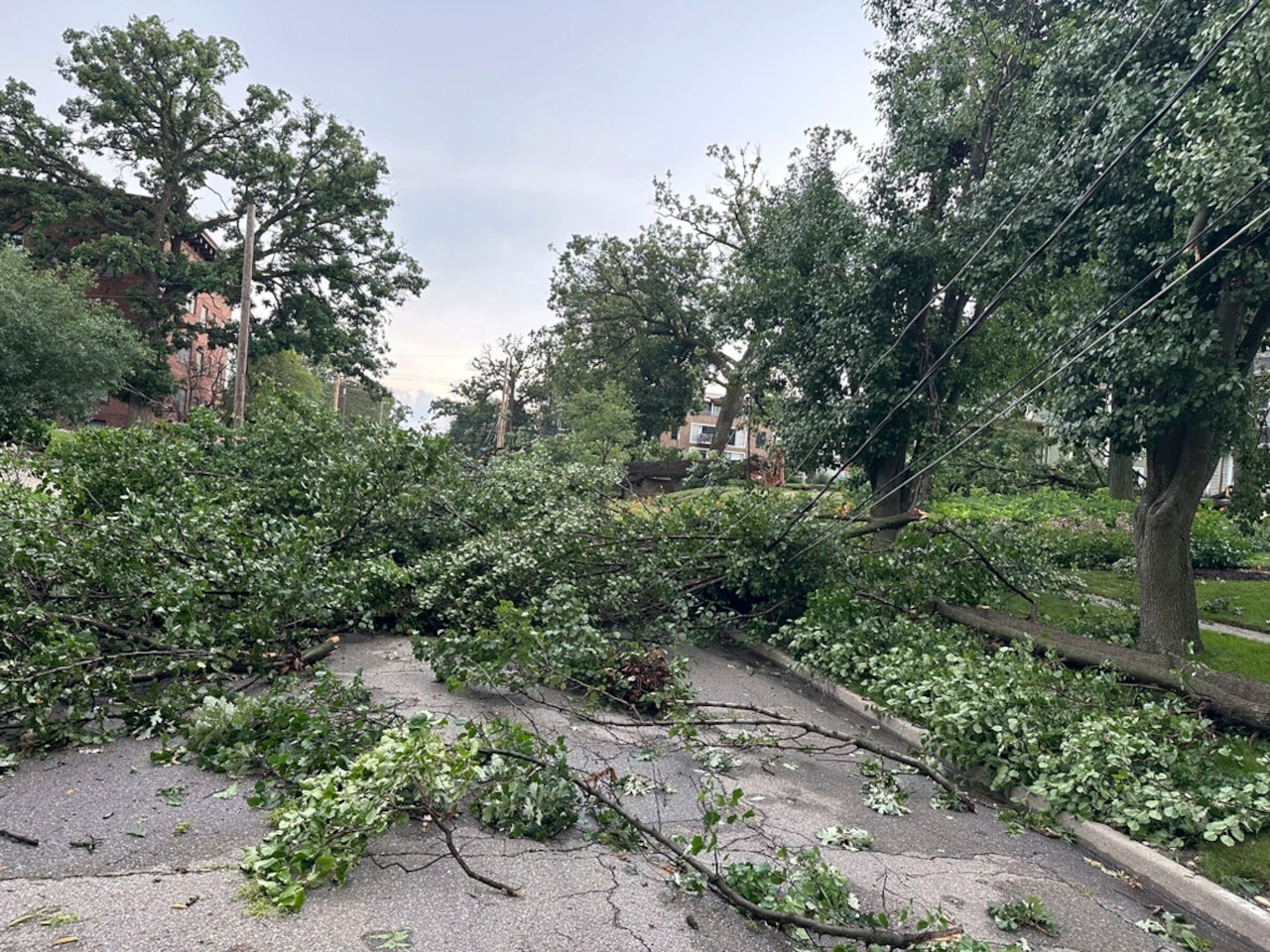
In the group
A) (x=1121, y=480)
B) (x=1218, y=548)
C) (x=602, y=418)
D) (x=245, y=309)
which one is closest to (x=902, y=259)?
(x=1218, y=548)

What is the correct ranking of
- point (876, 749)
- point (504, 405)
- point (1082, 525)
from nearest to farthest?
point (876, 749)
point (1082, 525)
point (504, 405)

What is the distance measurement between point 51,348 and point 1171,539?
23.1 metres

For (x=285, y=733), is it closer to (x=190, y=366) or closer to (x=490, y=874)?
(x=490, y=874)

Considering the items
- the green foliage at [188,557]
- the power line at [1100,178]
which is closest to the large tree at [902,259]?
the power line at [1100,178]

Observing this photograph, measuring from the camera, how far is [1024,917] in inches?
126

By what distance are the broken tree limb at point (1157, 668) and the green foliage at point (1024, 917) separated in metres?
2.80

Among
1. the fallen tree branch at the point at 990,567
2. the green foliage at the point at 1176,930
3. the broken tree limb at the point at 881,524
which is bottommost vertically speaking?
the green foliage at the point at 1176,930

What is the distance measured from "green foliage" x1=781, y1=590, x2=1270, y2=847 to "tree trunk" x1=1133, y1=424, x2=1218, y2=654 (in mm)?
1424

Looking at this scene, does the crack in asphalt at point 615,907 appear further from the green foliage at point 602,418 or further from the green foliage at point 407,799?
the green foliage at point 602,418

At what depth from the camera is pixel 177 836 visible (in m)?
3.27

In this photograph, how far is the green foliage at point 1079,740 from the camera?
159 inches

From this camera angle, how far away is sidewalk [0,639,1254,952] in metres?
2.65

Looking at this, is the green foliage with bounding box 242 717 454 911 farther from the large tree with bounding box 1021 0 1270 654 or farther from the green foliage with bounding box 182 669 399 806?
the large tree with bounding box 1021 0 1270 654

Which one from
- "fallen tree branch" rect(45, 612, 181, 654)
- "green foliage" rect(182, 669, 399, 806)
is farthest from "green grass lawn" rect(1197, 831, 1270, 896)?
"fallen tree branch" rect(45, 612, 181, 654)
